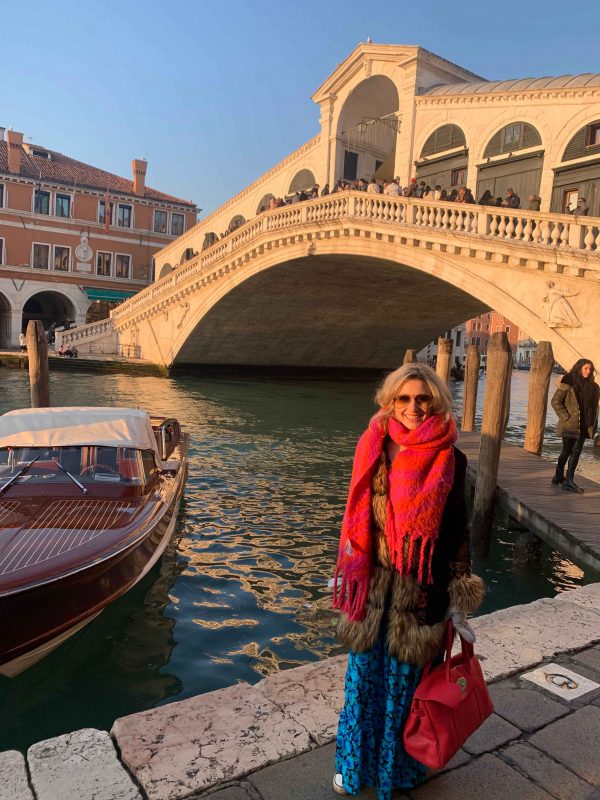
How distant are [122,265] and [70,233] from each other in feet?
9.69

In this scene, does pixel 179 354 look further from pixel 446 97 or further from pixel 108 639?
pixel 108 639

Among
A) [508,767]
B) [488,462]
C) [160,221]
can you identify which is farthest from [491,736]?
[160,221]

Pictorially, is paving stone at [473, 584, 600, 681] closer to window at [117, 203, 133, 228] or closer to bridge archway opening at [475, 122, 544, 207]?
bridge archway opening at [475, 122, 544, 207]

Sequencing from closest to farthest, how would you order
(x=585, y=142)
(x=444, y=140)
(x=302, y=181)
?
(x=585, y=142), (x=444, y=140), (x=302, y=181)

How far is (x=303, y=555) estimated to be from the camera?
6020mm

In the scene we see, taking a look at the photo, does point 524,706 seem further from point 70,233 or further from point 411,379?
point 70,233

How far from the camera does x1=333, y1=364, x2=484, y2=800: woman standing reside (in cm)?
195

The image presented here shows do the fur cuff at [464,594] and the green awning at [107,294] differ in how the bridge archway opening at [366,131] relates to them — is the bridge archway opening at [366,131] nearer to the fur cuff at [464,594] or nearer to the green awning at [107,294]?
the green awning at [107,294]

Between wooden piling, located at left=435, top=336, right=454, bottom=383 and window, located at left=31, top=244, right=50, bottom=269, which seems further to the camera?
window, located at left=31, top=244, right=50, bottom=269

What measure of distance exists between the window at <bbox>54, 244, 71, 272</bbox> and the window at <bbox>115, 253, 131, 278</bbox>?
2.43 m

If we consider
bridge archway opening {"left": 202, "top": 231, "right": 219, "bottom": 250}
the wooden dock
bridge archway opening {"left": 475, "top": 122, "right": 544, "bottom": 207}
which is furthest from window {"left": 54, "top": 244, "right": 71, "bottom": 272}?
the wooden dock

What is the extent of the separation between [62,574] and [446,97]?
18.7 meters

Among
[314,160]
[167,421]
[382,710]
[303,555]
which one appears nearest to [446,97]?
[314,160]

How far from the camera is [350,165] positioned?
78.5 feet
